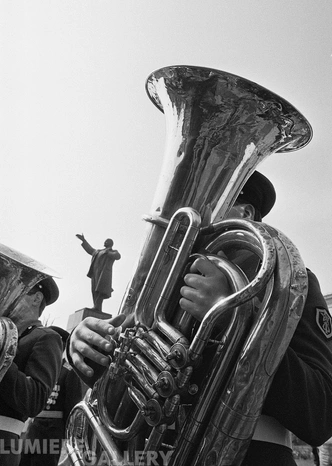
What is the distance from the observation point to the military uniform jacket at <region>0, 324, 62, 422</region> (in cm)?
317

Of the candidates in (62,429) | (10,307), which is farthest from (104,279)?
(10,307)

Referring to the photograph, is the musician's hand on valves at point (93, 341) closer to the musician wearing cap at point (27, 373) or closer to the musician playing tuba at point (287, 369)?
the musician playing tuba at point (287, 369)

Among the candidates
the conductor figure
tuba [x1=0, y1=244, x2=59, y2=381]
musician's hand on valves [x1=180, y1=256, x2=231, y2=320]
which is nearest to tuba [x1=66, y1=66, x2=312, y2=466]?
musician's hand on valves [x1=180, y1=256, x2=231, y2=320]

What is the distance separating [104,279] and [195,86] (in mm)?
8406

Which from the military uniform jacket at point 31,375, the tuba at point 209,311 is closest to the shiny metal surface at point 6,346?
the military uniform jacket at point 31,375

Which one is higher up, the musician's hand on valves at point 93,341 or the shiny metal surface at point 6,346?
the musician's hand on valves at point 93,341

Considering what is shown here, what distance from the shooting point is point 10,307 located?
3619 mm

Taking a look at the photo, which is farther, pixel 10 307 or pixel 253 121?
pixel 10 307

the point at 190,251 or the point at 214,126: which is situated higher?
the point at 214,126

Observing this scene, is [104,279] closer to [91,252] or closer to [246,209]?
[91,252]

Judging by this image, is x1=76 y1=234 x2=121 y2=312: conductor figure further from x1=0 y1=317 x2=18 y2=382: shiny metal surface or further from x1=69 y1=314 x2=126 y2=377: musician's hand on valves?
x1=69 y1=314 x2=126 y2=377: musician's hand on valves

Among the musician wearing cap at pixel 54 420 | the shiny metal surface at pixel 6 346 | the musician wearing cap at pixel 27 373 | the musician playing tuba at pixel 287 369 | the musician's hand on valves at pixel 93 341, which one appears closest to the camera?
the musician playing tuba at pixel 287 369

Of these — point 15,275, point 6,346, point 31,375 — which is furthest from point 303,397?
point 15,275

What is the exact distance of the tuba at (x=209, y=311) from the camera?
4.65 feet
